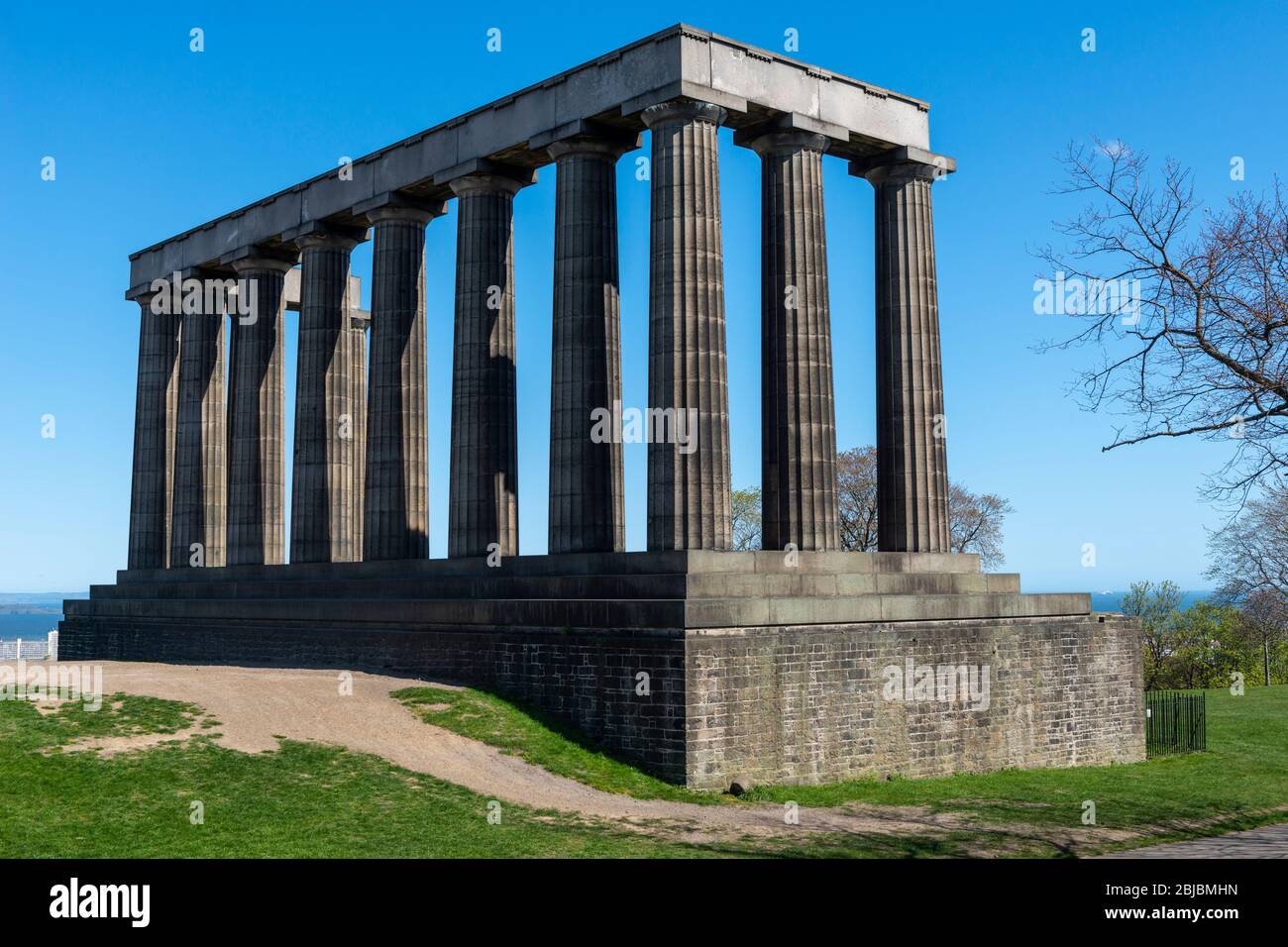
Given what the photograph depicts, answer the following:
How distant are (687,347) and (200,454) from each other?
28.9 metres

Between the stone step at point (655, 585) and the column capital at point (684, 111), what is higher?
the column capital at point (684, 111)

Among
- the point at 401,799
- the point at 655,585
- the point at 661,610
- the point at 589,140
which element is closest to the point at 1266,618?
the point at 589,140

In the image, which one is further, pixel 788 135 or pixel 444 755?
pixel 788 135

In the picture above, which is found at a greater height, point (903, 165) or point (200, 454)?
Answer: point (903, 165)

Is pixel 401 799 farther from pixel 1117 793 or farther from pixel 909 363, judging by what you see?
A: pixel 909 363

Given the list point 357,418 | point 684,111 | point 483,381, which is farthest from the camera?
point 357,418

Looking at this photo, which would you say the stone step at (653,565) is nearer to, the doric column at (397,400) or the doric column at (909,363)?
the doric column at (909,363)

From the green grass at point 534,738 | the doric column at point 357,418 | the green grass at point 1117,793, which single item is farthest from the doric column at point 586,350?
→ the doric column at point 357,418

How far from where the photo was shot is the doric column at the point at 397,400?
43.2m

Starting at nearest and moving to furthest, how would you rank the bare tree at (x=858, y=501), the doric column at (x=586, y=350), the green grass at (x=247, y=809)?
the green grass at (x=247, y=809)
the doric column at (x=586, y=350)
the bare tree at (x=858, y=501)

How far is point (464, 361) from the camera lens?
40.3 metres

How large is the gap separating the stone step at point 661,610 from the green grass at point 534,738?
7.85 feet

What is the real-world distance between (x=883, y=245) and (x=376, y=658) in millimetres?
19361

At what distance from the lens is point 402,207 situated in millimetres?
43688
